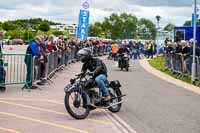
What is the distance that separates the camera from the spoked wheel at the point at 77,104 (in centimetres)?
1091

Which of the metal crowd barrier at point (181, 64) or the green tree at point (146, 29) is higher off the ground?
the green tree at point (146, 29)

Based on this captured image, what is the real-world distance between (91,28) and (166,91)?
75.8m

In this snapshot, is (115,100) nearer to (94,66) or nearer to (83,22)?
(94,66)

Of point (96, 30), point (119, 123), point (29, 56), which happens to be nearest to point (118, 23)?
point (96, 30)

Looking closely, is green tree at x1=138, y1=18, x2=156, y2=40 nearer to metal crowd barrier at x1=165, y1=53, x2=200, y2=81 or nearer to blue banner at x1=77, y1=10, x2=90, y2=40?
blue banner at x1=77, y1=10, x2=90, y2=40

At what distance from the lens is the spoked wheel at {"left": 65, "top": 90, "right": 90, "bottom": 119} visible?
1091 centimetres

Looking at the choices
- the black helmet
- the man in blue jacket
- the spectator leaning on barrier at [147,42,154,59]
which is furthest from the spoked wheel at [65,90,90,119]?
the spectator leaning on barrier at [147,42,154,59]

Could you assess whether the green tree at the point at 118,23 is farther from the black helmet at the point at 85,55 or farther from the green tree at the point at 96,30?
the black helmet at the point at 85,55

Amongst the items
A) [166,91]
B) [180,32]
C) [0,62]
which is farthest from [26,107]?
[180,32]

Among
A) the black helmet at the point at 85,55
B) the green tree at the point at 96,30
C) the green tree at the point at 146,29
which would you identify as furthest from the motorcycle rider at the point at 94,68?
the green tree at the point at 96,30

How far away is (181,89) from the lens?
1823 centimetres

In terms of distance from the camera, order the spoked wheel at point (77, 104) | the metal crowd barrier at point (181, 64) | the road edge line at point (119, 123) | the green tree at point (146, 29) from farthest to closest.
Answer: the green tree at point (146, 29), the metal crowd barrier at point (181, 64), the spoked wheel at point (77, 104), the road edge line at point (119, 123)

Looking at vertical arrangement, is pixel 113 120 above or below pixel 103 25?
below

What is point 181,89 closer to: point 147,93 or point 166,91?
point 166,91
